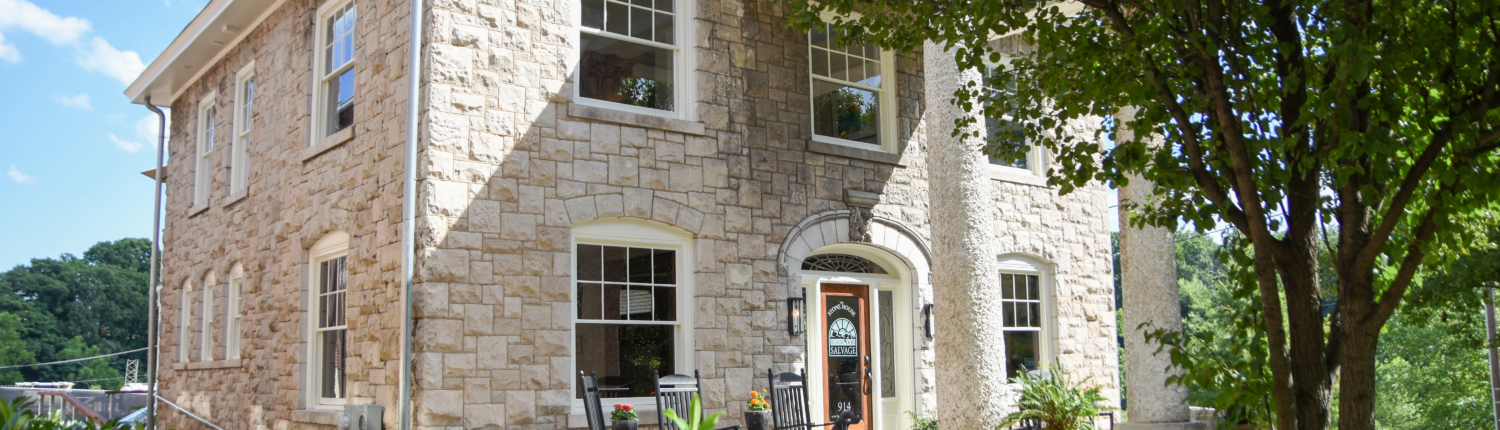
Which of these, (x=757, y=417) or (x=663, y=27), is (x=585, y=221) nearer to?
(x=663, y=27)

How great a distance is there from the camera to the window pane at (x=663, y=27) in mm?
9438

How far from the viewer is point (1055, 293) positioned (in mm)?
12031

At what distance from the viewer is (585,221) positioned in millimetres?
8672

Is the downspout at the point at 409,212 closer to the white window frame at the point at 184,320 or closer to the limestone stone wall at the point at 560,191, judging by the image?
the limestone stone wall at the point at 560,191

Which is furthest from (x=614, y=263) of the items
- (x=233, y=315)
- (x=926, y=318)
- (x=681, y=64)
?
(x=233, y=315)

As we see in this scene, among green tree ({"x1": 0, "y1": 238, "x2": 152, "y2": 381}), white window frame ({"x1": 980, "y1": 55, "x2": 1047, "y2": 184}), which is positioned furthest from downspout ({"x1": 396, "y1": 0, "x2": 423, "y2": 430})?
green tree ({"x1": 0, "y1": 238, "x2": 152, "y2": 381})

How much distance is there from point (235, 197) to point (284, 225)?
2000mm

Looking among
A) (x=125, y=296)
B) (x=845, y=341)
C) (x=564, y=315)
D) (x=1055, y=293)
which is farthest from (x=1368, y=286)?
(x=125, y=296)

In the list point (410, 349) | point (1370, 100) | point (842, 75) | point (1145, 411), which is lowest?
point (1145, 411)

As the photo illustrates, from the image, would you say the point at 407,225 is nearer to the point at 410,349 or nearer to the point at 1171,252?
the point at 410,349

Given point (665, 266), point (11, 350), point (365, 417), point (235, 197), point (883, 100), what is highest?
point (883, 100)

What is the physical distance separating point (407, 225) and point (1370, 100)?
20.8 ft

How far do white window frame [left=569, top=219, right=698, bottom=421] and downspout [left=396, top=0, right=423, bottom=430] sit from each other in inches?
48.2

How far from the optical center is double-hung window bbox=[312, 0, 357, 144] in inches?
383
